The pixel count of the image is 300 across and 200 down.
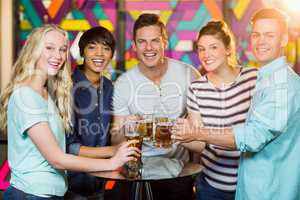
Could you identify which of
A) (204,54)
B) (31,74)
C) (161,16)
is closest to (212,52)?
(204,54)

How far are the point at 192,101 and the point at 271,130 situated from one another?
2.61 ft

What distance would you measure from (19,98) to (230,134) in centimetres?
94

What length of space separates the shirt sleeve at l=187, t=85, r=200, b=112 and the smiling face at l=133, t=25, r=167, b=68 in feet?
1.00

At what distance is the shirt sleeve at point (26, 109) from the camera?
1.87m

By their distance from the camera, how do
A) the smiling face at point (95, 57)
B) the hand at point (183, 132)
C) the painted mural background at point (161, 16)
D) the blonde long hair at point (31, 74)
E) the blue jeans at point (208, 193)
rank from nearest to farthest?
the blonde long hair at point (31, 74)
the hand at point (183, 132)
the blue jeans at point (208, 193)
the smiling face at point (95, 57)
the painted mural background at point (161, 16)

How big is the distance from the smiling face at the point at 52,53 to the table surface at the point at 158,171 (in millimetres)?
542

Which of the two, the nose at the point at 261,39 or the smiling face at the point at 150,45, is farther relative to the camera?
the smiling face at the point at 150,45

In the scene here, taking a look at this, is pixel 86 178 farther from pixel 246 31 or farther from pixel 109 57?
pixel 246 31

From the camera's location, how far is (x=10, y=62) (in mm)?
5266

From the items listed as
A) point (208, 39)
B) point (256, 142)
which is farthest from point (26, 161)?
point (208, 39)

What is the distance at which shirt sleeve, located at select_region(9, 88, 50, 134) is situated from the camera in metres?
1.87

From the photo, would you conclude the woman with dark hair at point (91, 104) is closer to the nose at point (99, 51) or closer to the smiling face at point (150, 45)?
the nose at point (99, 51)

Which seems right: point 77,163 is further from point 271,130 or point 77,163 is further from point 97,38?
point 97,38

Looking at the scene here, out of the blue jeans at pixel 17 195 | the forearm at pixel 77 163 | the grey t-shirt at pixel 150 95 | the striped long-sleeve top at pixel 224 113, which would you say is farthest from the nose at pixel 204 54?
the blue jeans at pixel 17 195
